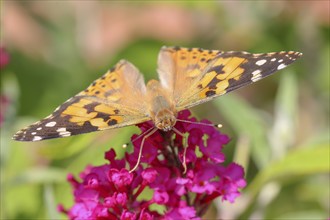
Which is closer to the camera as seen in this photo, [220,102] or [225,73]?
[225,73]

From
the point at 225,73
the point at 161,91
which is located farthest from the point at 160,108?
the point at 225,73

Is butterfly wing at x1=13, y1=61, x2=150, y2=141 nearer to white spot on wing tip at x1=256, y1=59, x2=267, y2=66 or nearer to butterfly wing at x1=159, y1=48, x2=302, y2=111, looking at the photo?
butterfly wing at x1=159, y1=48, x2=302, y2=111

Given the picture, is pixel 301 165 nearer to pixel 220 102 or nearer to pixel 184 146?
pixel 184 146

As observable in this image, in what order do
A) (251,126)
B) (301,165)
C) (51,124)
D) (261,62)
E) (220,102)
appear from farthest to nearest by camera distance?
(220,102)
(251,126)
(301,165)
(261,62)
(51,124)

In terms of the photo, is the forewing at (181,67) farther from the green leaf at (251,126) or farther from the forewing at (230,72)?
the green leaf at (251,126)

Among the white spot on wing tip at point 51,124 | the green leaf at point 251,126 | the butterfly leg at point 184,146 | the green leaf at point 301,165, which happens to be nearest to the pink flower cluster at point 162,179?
the butterfly leg at point 184,146

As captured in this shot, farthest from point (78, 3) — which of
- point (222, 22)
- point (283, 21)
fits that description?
point (283, 21)
